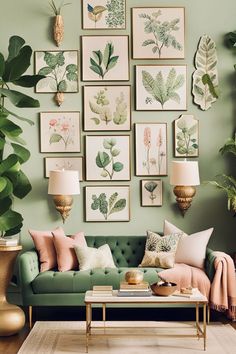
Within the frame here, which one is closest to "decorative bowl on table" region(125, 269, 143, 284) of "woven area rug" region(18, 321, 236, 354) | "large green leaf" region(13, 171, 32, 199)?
"woven area rug" region(18, 321, 236, 354)

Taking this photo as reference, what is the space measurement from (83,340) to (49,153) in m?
2.38

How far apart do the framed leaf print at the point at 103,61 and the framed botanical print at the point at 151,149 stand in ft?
2.00

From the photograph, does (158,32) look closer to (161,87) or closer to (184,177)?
(161,87)

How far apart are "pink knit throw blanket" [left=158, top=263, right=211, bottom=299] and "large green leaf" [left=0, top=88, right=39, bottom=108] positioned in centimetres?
207

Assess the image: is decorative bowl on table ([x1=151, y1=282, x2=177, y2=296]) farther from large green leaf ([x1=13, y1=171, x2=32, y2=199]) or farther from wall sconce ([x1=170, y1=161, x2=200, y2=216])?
large green leaf ([x1=13, y1=171, x2=32, y2=199])

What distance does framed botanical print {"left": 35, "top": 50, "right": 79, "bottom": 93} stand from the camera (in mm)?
7262

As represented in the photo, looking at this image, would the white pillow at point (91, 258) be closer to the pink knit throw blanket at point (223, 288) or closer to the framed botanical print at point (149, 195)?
the framed botanical print at point (149, 195)

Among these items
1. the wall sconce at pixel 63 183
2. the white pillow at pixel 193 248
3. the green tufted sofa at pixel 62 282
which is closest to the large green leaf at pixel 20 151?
the wall sconce at pixel 63 183

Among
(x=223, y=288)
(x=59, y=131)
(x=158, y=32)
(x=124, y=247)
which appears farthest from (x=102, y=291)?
(x=158, y=32)

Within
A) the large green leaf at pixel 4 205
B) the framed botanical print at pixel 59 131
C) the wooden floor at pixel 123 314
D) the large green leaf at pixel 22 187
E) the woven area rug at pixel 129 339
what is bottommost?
the wooden floor at pixel 123 314

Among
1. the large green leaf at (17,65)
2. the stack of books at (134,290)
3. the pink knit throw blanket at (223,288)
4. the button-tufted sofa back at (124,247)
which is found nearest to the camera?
the stack of books at (134,290)

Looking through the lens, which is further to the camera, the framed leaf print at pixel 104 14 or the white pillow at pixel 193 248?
the framed leaf print at pixel 104 14

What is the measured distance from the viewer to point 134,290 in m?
5.36

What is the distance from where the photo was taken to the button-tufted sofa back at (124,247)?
7020mm
